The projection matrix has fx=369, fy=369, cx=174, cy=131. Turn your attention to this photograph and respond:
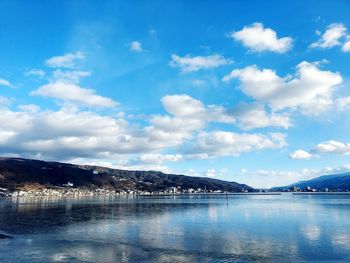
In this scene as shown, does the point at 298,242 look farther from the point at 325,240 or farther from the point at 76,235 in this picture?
the point at 76,235

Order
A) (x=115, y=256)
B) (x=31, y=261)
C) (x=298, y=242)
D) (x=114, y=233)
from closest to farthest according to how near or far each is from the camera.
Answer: (x=31, y=261) → (x=115, y=256) → (x=298, y=242) → (x=114, y=233)

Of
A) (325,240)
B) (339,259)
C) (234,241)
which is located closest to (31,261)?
(234,241)

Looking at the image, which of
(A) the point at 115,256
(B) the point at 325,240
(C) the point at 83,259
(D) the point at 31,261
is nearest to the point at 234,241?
(B) the point at 325,240

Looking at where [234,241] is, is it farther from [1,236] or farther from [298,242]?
[1,236]

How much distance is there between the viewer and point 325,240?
56438 mm

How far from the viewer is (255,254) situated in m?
45.5

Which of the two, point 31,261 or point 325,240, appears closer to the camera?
point 31,261

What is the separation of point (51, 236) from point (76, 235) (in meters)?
4.03

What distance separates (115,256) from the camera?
144 ft

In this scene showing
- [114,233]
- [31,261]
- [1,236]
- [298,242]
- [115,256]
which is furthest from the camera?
[114,233]

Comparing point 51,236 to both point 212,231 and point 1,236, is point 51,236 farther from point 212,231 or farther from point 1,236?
point 212,231

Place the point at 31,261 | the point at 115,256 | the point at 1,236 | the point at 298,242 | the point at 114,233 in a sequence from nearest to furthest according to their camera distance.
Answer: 1. the point at 31,261
2. the point at 115,256
3. the point at 298,242
4. the point at 1,236
5. the point at 114,233

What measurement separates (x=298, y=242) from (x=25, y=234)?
44.2 m

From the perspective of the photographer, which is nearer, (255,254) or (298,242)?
(255,254)
